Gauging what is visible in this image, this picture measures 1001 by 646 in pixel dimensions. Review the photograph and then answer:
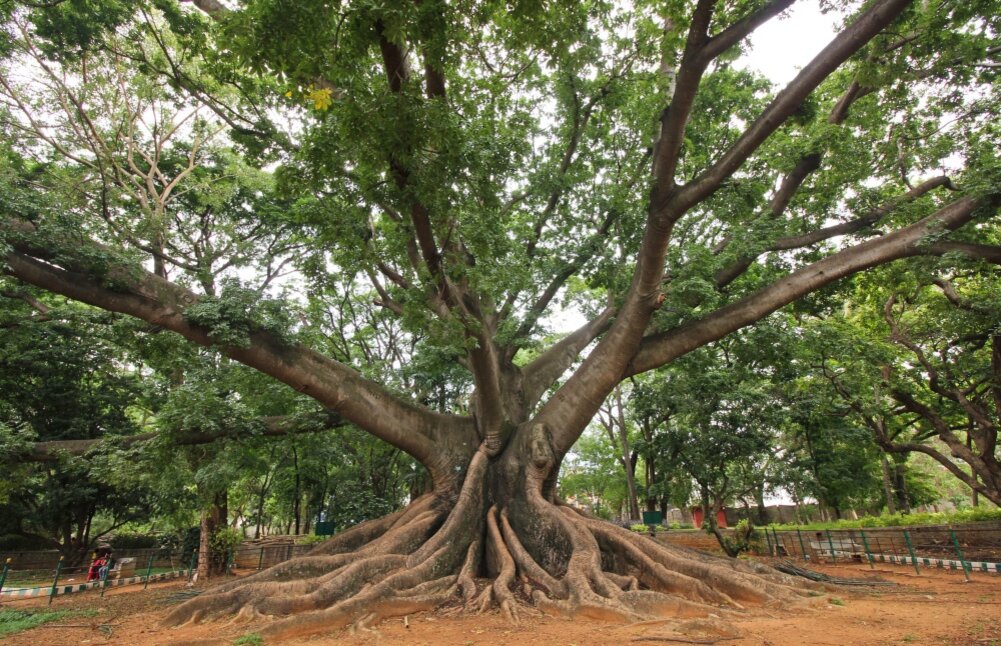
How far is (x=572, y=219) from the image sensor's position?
971cm

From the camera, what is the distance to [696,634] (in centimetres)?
453

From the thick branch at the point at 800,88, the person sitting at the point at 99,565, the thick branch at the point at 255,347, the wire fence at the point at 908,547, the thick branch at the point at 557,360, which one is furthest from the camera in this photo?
the person sitting at the point at 99,565

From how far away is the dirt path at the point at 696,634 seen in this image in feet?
14.3

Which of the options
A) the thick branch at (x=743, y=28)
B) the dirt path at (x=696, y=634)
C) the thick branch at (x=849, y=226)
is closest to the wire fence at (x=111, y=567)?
the dirt path at (x=696, y=634)

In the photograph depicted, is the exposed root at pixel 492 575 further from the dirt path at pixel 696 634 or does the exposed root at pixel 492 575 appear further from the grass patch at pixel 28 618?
the grass patch at pixel 28 618

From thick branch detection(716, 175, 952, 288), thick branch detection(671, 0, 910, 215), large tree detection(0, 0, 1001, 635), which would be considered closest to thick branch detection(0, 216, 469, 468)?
large tree detection(0, 0, 1001, 635)

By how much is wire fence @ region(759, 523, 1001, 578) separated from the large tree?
588 centimetres

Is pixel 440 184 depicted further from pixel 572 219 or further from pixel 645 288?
pixel 572 219

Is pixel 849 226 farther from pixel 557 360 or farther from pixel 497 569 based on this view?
pixel 497 569

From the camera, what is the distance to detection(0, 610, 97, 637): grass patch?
594cm

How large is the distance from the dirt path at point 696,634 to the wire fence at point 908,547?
165 inches

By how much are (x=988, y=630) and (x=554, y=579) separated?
404 cm

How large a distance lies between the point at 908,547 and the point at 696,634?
974 centimetres

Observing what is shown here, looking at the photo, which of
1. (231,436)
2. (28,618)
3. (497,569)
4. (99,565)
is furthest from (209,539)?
(497,569)
